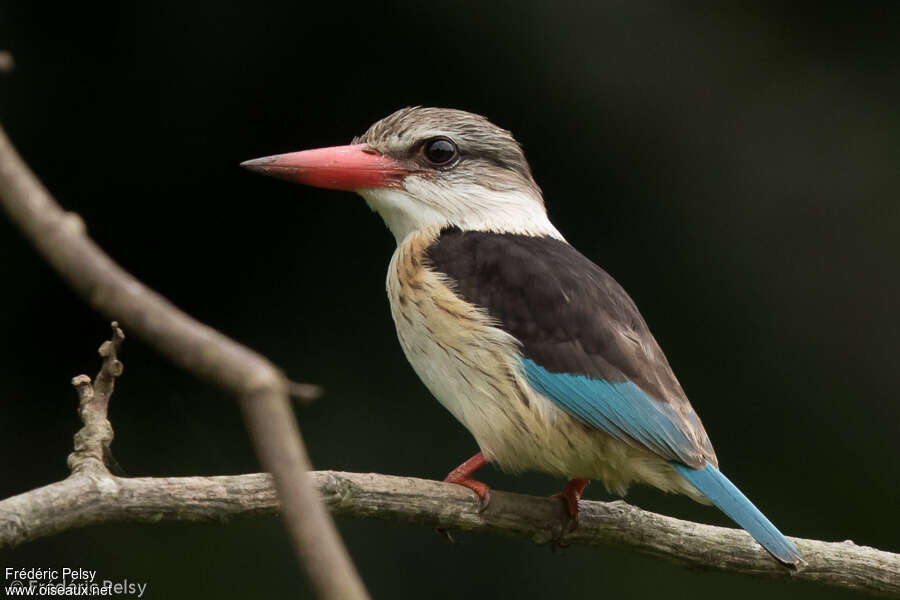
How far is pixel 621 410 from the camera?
2818mm

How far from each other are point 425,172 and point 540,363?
822 mm

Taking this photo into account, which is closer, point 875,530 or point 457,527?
point 457,527

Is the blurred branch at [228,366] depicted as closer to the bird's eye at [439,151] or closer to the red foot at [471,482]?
the red foot at [471,482]

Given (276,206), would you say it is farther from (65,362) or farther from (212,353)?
(212,353)

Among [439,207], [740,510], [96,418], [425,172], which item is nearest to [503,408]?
[740,510]

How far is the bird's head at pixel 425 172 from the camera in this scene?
3.42m

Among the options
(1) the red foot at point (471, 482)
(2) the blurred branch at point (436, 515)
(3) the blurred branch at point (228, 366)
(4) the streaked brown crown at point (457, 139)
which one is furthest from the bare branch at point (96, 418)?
(4) the streaked brown crown at point (457, 139)

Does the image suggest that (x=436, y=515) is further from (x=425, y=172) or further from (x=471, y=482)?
(x=425, y=172)

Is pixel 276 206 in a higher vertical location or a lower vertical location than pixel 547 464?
higher

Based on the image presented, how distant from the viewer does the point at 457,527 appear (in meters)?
2.76

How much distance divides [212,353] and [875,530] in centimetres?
426

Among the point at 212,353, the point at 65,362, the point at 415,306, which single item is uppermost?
the point at 65,362

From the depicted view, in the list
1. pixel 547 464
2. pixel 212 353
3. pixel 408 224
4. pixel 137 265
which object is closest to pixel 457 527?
pixel 547 464

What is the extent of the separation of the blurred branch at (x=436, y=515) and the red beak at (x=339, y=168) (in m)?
1.01
